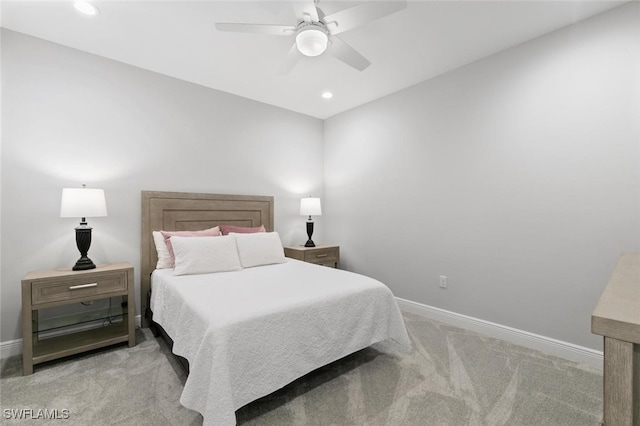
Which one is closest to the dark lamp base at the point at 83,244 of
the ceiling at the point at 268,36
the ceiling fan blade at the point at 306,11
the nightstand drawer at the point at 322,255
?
the ceiling at the point at 268,36

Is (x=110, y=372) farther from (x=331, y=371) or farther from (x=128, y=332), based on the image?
(x=331, y=371)

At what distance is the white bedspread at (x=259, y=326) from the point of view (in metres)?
1.46

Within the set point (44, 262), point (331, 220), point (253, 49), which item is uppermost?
point (253, 49)

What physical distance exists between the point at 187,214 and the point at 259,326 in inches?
82.5

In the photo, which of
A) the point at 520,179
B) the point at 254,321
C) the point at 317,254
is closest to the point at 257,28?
the point at 254,321

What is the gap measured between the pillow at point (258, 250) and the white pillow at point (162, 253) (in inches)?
26.1

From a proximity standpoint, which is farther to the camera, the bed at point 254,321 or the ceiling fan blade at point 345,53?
the ceiling fan blade at point 345,53

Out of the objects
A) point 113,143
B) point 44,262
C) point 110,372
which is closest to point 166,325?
point 110,372

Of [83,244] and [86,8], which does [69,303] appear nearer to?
[83,244]

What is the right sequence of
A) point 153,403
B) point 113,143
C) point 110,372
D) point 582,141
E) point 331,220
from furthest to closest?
point 331,220
point 113,143
point 582,141
point 110,372
point 153,403

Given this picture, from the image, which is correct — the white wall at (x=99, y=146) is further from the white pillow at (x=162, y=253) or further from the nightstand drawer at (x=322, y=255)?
the nightstand drawer at (x=322, y=255)

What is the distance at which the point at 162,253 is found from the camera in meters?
2.82

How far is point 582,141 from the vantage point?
222cm

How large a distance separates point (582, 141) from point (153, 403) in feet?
11.6
